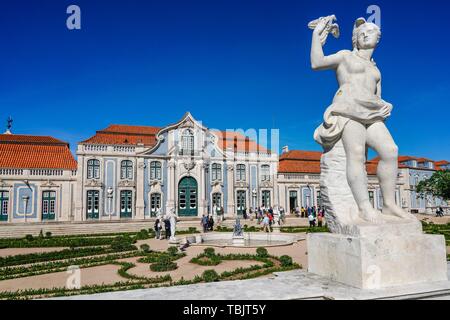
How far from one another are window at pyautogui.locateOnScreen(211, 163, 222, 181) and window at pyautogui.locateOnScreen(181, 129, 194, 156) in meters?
2.76

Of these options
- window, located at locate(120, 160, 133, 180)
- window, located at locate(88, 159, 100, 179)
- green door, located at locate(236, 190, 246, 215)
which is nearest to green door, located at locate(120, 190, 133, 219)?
window, located at locate(120, 160, 133, 180)

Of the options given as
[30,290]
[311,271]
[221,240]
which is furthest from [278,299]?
[221,240]

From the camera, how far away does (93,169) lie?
31.5 meters

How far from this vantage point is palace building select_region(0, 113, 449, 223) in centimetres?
2983

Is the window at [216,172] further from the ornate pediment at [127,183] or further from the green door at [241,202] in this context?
the ornate pediment at [127,183]

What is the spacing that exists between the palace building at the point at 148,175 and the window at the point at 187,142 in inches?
4.0

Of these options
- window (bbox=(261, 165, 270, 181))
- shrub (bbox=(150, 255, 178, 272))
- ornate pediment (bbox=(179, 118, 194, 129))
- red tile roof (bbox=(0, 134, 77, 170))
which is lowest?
shrub (bbox=(150, 255, 178, 272))

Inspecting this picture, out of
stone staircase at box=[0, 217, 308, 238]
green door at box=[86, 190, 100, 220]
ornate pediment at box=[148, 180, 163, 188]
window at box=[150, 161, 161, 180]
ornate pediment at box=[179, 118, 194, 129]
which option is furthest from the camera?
ornate pediment at box=[179, 118, 194, 129]

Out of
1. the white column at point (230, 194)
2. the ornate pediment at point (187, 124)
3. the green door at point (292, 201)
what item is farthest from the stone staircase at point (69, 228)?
the green door at point (292, 201)

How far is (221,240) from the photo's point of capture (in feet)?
62.1

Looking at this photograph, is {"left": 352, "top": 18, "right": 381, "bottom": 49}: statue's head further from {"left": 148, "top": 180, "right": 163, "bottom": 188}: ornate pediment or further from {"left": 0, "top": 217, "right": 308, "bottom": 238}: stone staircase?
{"left": 148, "top": 180, "right": 163, "bottom": 188}: ornate pediment

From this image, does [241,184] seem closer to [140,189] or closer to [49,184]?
[140,189]
